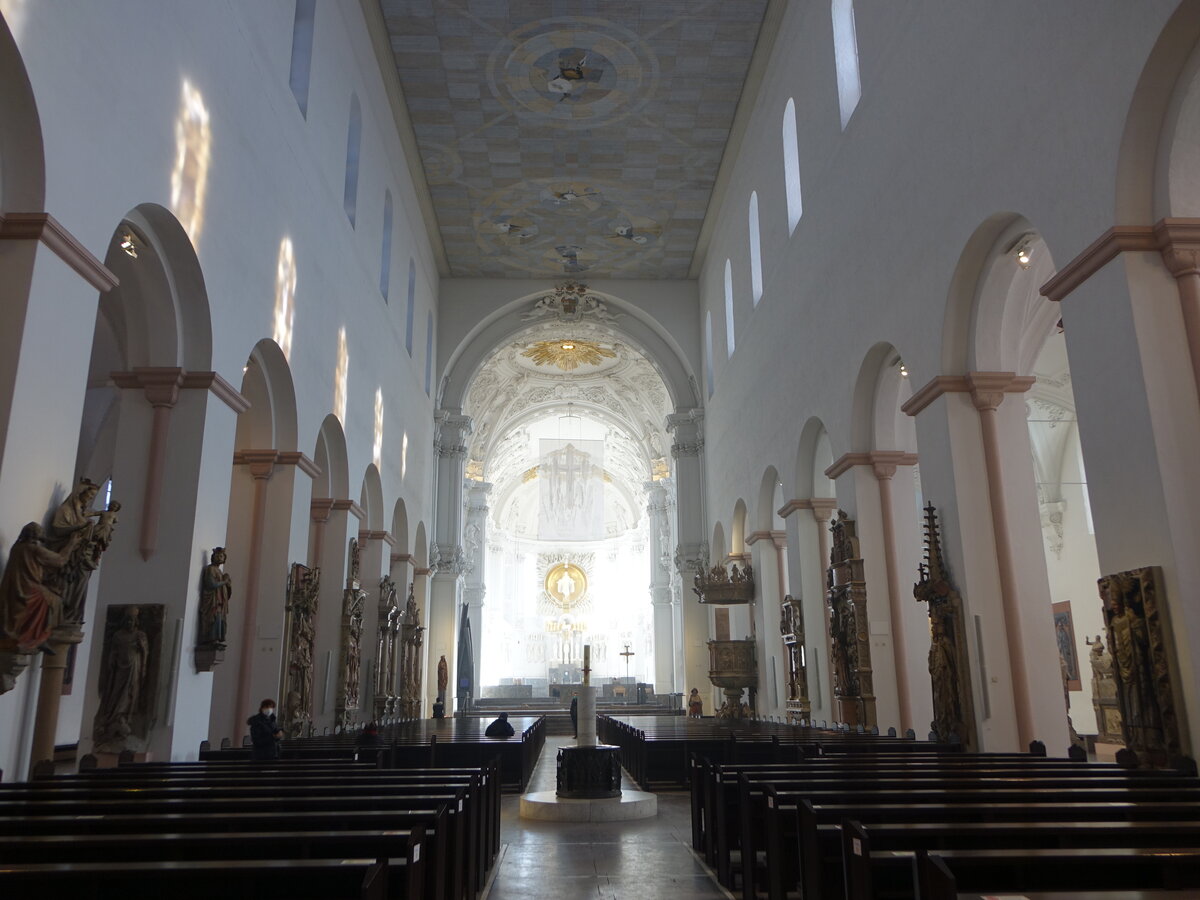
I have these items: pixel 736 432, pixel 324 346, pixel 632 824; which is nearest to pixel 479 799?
pixel 632 824

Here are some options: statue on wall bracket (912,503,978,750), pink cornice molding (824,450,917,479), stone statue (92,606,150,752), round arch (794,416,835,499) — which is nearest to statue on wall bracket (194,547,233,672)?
stone statue (92,606,150,752)

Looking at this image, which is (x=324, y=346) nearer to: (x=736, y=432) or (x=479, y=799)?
(x=479, y=799)

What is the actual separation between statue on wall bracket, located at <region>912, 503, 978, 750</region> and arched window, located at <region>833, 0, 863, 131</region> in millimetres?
5614

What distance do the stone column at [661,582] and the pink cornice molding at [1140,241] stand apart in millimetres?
26408

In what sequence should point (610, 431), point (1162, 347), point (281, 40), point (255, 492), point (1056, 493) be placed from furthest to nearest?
point (610, 431)
point (1056, 493)
point (255, 492)
point (281, 40)
point (1162, 347)

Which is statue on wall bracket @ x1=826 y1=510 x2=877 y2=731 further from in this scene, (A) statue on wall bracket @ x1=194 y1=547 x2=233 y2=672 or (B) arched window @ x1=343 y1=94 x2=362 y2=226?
(B) arched window @ x1=343 y1=94 x2=362 y2=226

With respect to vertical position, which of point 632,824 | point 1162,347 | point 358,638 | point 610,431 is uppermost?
point 610,431

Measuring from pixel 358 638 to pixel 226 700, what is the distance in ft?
12.1

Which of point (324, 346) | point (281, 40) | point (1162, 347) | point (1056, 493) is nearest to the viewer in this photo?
point (1162, 347)

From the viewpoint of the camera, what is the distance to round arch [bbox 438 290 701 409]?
78.0 ft

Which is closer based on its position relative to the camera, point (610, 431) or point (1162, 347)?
point (1162, 347)

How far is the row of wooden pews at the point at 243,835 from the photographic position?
9.32 feet

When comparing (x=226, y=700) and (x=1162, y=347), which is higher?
(x=1162, y=347)

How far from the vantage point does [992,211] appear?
26.0 ft
